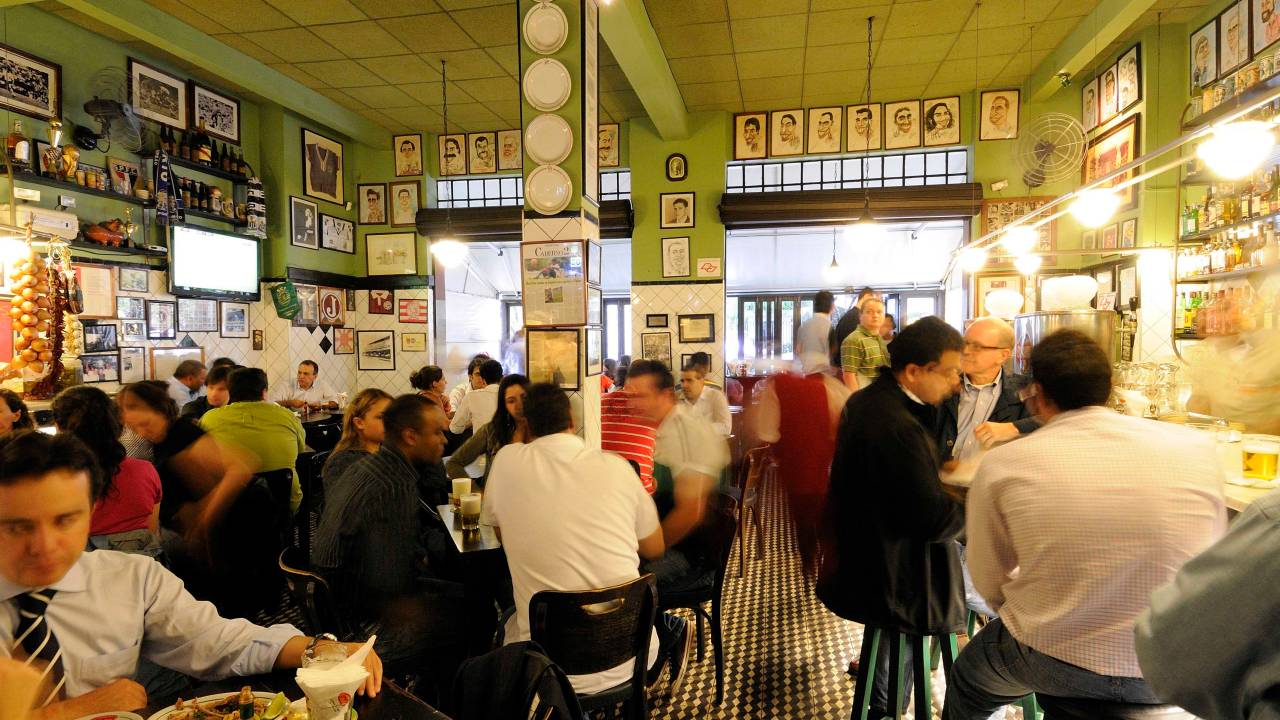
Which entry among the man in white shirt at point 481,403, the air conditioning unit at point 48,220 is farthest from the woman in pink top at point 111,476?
the air conditioning unit at point 48,220

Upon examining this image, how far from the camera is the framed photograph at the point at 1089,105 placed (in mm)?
6664

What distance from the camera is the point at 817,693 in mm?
3094

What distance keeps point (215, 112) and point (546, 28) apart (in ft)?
15.9

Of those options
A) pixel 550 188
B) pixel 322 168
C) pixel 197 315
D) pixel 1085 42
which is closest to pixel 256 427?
pixel 550 188

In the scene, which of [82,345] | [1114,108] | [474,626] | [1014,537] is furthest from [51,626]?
[1114,108]

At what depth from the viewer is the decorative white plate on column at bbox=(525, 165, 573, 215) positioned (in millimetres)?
4070

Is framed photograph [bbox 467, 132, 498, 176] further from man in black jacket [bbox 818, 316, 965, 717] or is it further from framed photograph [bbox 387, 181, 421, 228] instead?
man in black jacket [bbox 818, 316, 965, 717]

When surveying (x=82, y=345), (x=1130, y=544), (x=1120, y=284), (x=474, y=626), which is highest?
(x=1120, y=284)

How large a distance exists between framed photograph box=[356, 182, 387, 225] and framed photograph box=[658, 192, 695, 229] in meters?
3.73

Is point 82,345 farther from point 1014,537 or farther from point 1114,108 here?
point 1114,108

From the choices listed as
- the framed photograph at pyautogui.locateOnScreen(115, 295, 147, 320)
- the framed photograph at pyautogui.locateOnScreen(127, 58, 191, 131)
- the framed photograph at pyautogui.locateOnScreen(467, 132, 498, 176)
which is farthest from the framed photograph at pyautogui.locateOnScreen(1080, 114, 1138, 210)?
the framed photograph at pyautogui.locateOnScreen(115, 295, 147, 320)

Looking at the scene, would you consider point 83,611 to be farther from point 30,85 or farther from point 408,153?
point 408,153

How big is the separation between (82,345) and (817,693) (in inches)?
247

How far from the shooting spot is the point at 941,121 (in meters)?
7.32
